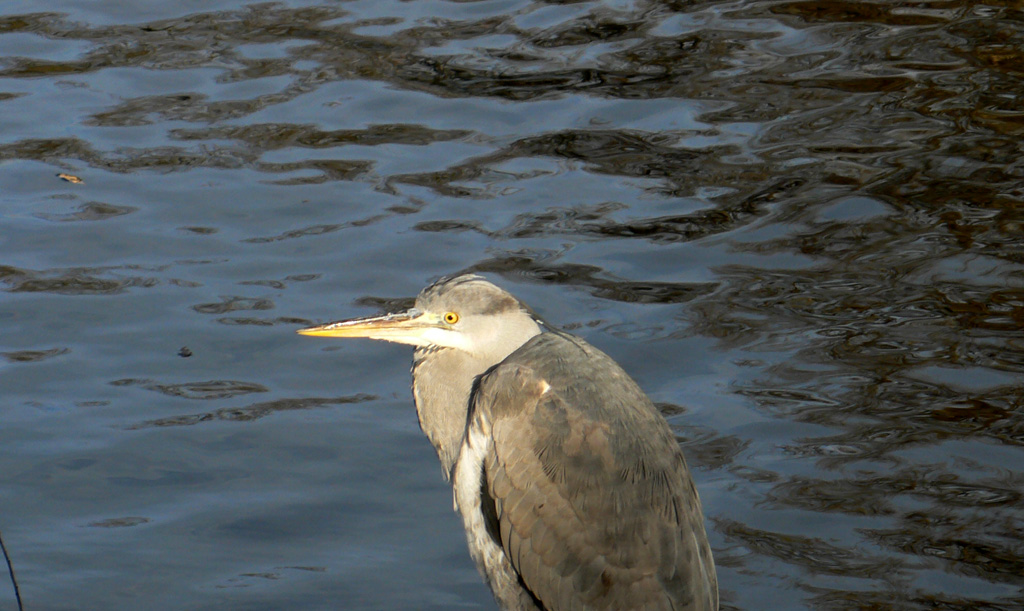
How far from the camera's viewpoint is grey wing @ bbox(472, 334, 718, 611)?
13.4 ft

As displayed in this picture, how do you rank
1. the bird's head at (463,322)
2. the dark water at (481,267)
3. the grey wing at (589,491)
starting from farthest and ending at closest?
the dark water at (481,267) < the bird's head at (463,322) < the grey wing at (589,491)

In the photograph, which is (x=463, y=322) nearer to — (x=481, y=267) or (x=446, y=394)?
(x=446, y=394)

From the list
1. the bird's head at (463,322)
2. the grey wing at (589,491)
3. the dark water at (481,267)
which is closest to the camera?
the grey wing at (589,491)

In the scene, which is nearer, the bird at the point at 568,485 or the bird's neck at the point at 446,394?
the bird at the point at 568,485

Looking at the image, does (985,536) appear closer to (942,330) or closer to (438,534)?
(942,330)

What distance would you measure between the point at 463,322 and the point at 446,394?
278 millimetres

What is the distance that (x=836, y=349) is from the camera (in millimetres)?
6434

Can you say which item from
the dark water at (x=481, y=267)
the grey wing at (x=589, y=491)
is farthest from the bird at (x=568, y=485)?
the dark water at (x=481, y=267)

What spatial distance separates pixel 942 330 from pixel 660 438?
→ 2764 mm

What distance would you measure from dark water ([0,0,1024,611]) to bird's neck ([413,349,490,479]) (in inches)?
26.1

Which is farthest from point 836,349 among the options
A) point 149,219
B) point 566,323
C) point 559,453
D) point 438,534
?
point 149,219

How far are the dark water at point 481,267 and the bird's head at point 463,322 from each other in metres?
1.02

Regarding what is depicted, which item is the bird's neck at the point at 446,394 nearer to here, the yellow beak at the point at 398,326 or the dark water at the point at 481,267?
the yellow beak at the point at 398,326

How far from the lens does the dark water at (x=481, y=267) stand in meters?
5.25
